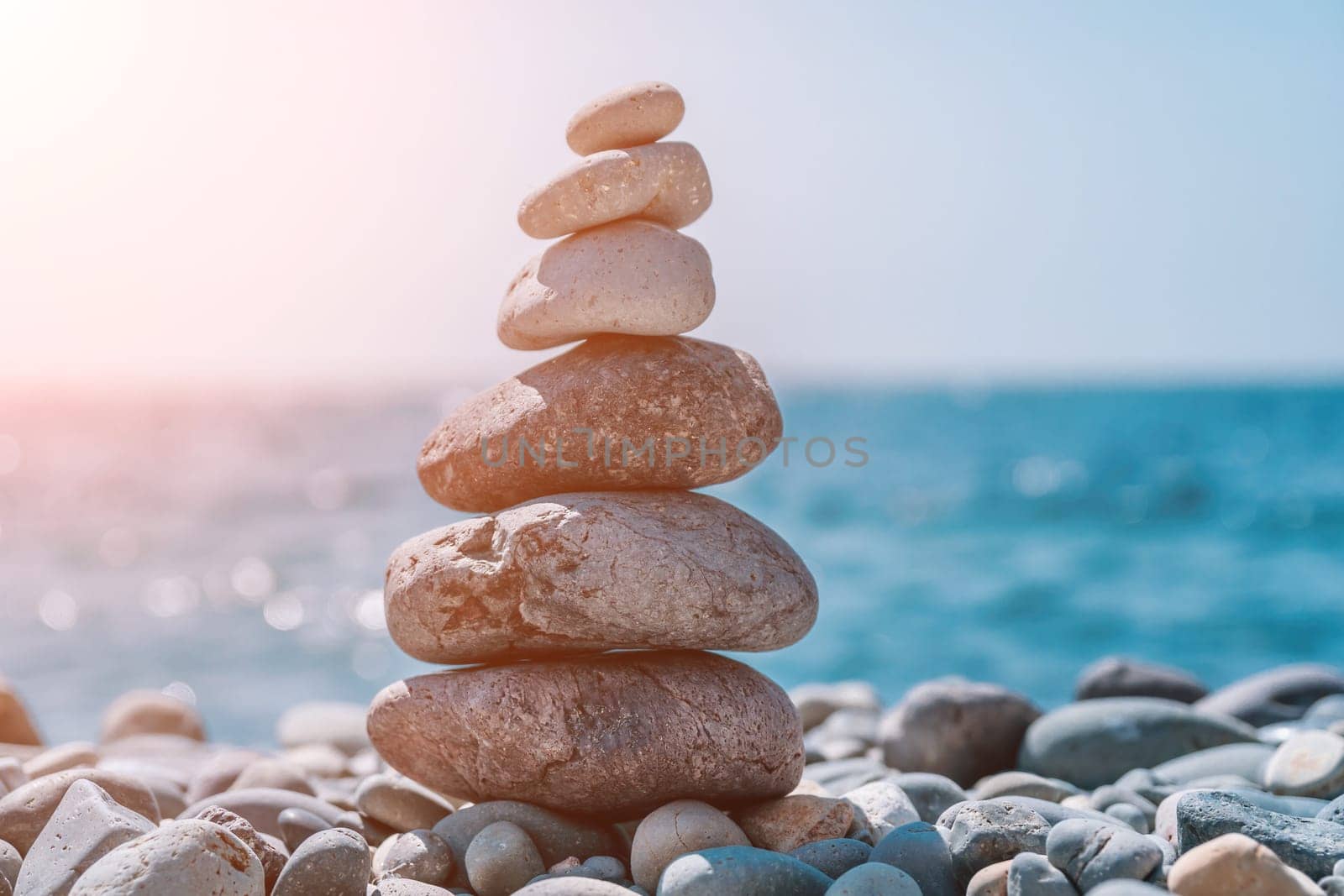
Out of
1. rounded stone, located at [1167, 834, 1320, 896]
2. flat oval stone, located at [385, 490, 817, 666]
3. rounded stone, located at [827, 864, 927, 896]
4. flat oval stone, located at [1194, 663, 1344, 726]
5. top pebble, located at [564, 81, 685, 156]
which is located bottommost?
rounded stone, located at [827, 864, 927, 896]

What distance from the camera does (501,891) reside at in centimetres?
367

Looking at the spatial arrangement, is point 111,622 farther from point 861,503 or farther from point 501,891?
point 861,503

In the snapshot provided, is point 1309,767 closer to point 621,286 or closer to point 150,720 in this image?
point 621,286

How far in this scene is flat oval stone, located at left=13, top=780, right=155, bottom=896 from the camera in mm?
3254

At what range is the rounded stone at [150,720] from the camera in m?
7.68

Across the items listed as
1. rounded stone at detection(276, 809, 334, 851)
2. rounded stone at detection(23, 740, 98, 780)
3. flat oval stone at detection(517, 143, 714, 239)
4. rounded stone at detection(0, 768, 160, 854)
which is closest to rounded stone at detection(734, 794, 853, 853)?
rounded stone at detection(276, 809, 334, 851)

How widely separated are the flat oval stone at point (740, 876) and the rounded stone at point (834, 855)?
9.4 inches

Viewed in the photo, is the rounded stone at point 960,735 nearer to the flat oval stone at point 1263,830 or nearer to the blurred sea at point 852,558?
the flat oval stone at point 1263,830

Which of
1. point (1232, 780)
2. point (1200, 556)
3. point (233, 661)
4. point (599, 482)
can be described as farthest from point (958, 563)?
point (599, 482)

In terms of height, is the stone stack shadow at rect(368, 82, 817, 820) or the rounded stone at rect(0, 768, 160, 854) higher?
the stone stack shadow at rect(368, 82, 817, 820)

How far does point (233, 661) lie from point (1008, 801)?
11.9 m

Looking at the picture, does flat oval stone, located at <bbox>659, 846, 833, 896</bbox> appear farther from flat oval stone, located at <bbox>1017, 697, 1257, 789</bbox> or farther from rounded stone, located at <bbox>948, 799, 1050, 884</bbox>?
flat oval stone, located at <bbox>1017, 697, 1257, 789</bbox>

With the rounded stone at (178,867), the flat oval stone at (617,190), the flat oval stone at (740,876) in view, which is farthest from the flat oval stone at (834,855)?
the flat oval stone at (617,190)

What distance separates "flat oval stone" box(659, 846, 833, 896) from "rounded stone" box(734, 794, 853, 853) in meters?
0.63
